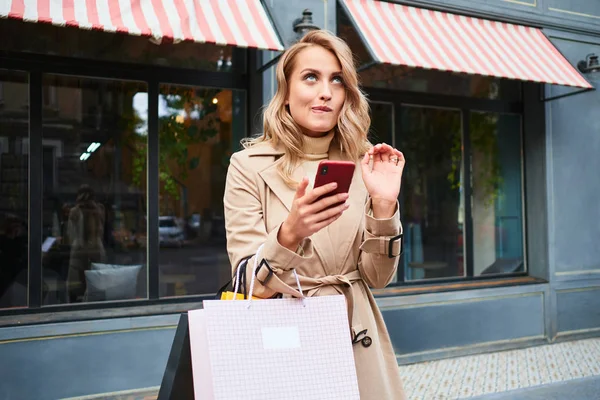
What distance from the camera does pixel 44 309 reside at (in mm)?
5145

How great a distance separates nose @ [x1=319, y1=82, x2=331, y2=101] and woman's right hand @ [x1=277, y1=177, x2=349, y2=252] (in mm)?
443

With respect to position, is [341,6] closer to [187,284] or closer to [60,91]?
[60,91]

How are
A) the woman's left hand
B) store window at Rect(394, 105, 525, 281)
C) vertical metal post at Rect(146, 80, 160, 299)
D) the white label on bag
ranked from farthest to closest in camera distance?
store window at Rect(394, 105, 525, 281) < vertical metal post at Rect(146, 80, 160, 299) < the woman's left hand < the white label on bag

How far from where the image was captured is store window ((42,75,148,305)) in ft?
17.9

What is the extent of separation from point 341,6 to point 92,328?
3.97 meters

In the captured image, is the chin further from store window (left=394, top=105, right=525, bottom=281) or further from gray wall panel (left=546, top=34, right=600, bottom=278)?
gray wall panel (left=546, top=34, right=600, bottom=278)

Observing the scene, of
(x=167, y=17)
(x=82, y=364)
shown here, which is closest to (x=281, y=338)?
(x=167, y=17)

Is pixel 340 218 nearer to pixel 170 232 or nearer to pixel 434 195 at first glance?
pixel 170 232

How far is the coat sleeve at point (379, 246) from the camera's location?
1.57 meters

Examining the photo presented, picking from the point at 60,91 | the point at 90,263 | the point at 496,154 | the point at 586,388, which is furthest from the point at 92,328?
the point at 496,154

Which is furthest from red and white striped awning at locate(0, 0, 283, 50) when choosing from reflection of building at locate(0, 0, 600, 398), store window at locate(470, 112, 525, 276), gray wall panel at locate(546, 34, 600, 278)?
gray wall panel at locate(546, 34, 600, 278)

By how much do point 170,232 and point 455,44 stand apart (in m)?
3.62

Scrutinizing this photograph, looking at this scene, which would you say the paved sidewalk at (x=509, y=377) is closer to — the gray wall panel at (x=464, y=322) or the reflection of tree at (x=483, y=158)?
the gray wall panel at (x=464, y=322)

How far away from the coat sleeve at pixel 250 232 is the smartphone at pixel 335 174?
0.21 meters
